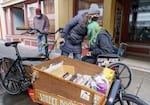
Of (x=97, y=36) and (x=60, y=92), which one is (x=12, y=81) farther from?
(x=97, y=36)

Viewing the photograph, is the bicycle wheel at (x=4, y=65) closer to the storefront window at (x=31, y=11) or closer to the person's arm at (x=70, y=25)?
the person's arm at (x=70, y=25)

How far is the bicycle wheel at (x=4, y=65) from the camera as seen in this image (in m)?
2.49

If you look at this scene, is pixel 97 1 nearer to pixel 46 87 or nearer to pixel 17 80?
pixel 17 80

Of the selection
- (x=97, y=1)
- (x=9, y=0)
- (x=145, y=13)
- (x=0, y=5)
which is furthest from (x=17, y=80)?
(x=0, y=5)

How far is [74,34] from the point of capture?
2.45 m

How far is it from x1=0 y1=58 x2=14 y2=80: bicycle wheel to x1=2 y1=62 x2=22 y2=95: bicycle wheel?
0.10 meters

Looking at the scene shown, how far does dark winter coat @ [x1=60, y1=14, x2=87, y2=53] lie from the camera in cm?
236

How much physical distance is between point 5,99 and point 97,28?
5.88 feet

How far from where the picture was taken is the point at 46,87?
1508 millimetres

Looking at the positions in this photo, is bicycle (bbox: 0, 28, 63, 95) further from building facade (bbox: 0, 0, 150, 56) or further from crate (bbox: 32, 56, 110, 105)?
building facade (bbox: 0, 0, 150, 56)

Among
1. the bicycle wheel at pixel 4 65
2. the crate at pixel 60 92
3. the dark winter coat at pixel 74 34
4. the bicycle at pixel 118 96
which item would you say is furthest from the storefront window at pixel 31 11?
the bicycle at pixel 118 96

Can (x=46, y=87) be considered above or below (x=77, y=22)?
below

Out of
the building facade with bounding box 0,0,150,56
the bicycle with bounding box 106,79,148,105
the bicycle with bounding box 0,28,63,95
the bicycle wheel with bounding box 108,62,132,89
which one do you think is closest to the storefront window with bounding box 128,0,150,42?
the building facade with bounding box 0,0,150,56

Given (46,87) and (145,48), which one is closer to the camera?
(46,87)
